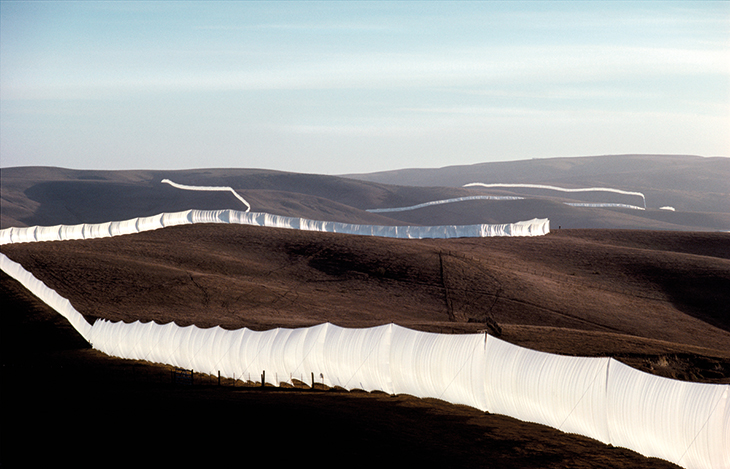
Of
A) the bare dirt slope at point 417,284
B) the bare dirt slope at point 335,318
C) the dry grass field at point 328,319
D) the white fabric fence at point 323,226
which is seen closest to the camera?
the dry grass field at point 328,319

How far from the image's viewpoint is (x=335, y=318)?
43.1 metres

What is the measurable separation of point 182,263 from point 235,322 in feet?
66.3

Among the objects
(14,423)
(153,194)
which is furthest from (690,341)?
(153,194)

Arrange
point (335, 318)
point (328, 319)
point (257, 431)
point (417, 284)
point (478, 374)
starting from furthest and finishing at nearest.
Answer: point (417, 284) < point (335, 318) < point (328, 319) < point (478, 374) < point (257, 431)

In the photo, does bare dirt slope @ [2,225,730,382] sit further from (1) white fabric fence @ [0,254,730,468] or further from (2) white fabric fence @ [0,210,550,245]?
(1) white fabric fence @ [0,254,730,468]

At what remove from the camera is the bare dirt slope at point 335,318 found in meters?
17.2

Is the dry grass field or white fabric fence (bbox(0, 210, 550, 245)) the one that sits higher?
white fabric fence (bbox(0, 210, 550, 245))

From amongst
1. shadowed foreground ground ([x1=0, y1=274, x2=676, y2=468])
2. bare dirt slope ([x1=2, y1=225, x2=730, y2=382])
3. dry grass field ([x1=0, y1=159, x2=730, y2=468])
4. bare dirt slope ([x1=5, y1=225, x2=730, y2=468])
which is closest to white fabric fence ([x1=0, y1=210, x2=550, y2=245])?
bare dirt slope ([x1=2, y1=225, x2=730, y2=382])

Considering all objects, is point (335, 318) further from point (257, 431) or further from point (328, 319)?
A: point (257, 431)

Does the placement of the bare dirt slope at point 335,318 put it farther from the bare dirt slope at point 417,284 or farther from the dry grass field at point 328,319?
the bare dirt slope at point 417,284

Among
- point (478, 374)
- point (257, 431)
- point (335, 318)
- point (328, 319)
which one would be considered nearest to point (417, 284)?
point (335, 318)

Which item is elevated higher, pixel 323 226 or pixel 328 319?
pixel 323 226

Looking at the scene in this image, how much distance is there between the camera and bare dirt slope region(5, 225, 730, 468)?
1719cm

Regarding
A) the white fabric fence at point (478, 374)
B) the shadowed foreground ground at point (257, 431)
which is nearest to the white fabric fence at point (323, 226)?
the white fabric fence at point (478, 374)
